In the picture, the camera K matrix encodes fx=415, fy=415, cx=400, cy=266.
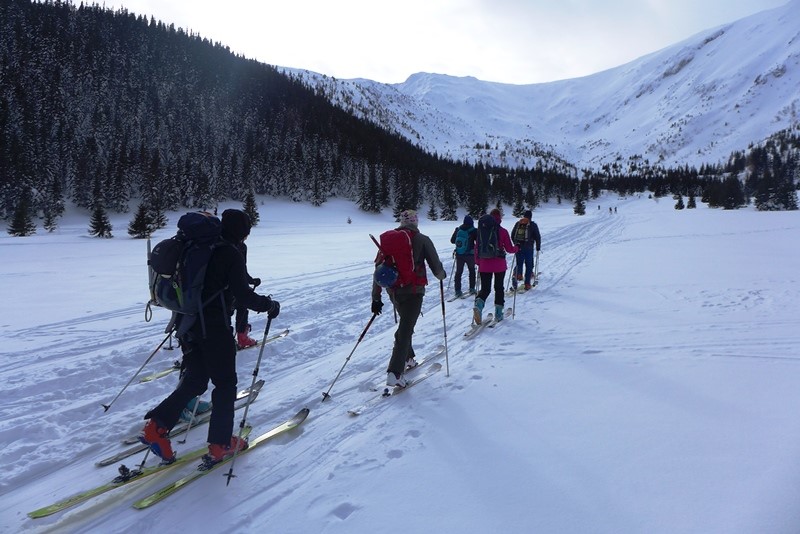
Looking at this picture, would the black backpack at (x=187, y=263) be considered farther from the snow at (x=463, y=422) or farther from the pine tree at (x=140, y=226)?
the pine tree at (x=140, y=226)

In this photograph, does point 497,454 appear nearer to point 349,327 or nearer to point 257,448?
point 257,448

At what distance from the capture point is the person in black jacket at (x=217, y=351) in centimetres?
341

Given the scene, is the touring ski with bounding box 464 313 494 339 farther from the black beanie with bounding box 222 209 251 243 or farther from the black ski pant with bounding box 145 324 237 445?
the black beanie with bounding box 222 209 251 243

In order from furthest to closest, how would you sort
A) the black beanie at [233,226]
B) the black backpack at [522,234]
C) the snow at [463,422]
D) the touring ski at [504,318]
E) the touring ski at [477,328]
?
1. the black backpack at [522,234]
2. the touring ski at [504,318]
3. the touring ski at [477,328]
4. the black beanie at [233,226]
5. the snow at [463,422]

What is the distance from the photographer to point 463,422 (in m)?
4.23

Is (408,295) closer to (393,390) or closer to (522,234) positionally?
(393,390)

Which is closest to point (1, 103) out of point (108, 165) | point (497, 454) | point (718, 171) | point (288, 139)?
point (108, 165)

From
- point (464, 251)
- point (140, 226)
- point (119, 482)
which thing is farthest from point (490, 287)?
point (140, 226)

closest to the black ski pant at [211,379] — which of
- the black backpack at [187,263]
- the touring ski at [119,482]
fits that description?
the black backpack at [187,263]

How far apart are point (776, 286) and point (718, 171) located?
172m

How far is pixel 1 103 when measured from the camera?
5566 cm

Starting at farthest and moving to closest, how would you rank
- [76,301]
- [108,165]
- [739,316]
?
[108,165] → [76,301] → [739,316]

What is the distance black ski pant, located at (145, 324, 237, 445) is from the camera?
3.48 meters

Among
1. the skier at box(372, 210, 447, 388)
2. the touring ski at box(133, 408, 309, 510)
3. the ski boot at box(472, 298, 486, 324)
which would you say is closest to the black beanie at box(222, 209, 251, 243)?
the skier at box(372, 210, 447, 388)
